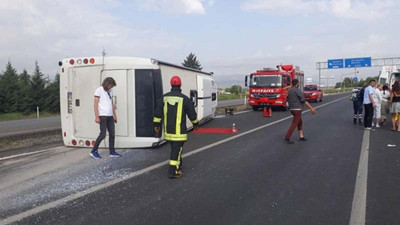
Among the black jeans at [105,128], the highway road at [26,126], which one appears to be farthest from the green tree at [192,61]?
the black jeans at [105,128]

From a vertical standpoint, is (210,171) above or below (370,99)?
below

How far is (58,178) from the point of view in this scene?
5898 mm

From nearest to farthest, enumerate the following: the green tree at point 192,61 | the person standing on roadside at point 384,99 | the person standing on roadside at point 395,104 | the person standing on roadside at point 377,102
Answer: the person standing on roadside at point 395,104
the person standing on roadside at point 377,102
the person standing on roadside at point 384,99
the green tree at point 192,61

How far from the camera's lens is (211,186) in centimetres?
526

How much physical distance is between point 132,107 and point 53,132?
545cm

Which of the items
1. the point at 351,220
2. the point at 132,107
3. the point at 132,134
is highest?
the point at 132,107

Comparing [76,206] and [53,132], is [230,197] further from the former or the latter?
[53,132]

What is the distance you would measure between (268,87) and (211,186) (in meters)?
16.4

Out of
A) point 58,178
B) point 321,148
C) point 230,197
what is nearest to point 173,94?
point 230,197

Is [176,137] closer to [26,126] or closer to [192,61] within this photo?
[26,126]

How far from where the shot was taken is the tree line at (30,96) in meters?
41.9

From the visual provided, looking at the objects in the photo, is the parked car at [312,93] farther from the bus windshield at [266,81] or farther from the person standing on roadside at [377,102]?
the person standing on roadside at [377,102]

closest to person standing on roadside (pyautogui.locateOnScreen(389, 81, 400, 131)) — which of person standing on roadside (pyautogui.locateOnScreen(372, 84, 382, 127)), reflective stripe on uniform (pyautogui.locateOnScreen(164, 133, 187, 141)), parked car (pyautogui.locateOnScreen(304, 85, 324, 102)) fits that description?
person standing on roadside (pyautogui.locateOnScreen(372, 84, 382, 127))

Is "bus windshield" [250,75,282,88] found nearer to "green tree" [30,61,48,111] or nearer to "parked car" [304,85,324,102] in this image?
"parked car" [304,85,324,102]
